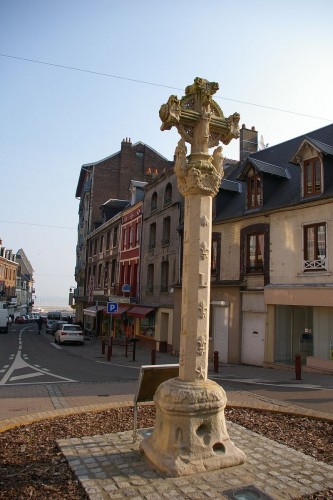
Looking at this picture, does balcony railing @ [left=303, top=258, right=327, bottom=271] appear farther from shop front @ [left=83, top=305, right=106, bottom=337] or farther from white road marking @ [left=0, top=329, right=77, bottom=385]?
shop front @ [left=83, top=305, right=106, bottom=337]

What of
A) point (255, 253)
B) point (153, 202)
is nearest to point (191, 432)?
point (255, 253)

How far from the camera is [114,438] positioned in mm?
5758

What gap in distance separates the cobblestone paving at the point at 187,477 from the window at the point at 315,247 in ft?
32.9

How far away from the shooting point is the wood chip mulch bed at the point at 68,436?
13.6 ft

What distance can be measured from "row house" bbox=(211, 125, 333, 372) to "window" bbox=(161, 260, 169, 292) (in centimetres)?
507

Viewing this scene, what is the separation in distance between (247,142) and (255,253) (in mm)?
8997

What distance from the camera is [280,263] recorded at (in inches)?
625

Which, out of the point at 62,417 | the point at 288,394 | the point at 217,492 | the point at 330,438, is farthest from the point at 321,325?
the point at 217,492

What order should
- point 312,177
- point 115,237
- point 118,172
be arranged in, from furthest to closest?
point 118,172
point 115,237
point 312,177

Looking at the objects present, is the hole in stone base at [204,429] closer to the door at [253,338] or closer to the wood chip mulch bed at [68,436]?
the wood chip mulch bed at [68,436]

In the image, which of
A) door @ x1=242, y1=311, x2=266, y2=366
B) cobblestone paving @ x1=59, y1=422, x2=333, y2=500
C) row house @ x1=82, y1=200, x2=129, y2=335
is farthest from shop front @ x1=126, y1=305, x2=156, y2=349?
cobblestone paving @ x1=59, y1=422, x2=333, y2=500

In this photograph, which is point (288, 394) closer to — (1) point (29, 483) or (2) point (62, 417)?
(2) point (62, 417)

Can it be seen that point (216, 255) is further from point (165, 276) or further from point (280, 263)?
point (165, 276)

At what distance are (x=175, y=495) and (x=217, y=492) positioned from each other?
442 mm
